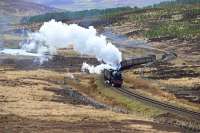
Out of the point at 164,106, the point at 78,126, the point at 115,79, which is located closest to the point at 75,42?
the point at 115,79

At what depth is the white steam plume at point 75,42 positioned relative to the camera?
98244mm

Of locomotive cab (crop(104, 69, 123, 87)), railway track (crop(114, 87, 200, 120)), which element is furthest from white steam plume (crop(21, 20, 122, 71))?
railway track (crop(114, 87, 200, 120))

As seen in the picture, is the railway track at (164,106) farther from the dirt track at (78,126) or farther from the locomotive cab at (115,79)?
the dirt track at (78,126)

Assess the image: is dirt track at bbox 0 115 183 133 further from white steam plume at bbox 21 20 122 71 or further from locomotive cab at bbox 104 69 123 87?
white steam plume at bbox 21 20 122 71

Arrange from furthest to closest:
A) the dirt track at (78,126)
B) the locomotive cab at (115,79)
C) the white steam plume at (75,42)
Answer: the white steam plume at (75,42)
the locomotive cab at (115,79)
the dirt track at (78,126)

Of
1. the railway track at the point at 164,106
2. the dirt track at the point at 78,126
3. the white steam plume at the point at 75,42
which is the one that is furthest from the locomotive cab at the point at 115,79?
the dirt track at the point at 78,126

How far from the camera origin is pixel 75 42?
115 metres

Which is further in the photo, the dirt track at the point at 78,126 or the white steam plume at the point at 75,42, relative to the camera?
the white steam plume at the point at 75,42

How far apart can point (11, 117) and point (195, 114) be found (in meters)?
20.8

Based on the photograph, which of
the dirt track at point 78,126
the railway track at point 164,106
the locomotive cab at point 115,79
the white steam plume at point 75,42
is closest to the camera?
the dirt track at point 78,126

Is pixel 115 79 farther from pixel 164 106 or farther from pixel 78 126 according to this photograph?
pixel 78 126

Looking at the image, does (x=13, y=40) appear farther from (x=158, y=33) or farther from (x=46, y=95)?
(x=46, y=95)

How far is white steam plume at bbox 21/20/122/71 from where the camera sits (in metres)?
98.2

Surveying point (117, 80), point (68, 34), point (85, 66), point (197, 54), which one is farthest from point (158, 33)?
point (117, 80)
